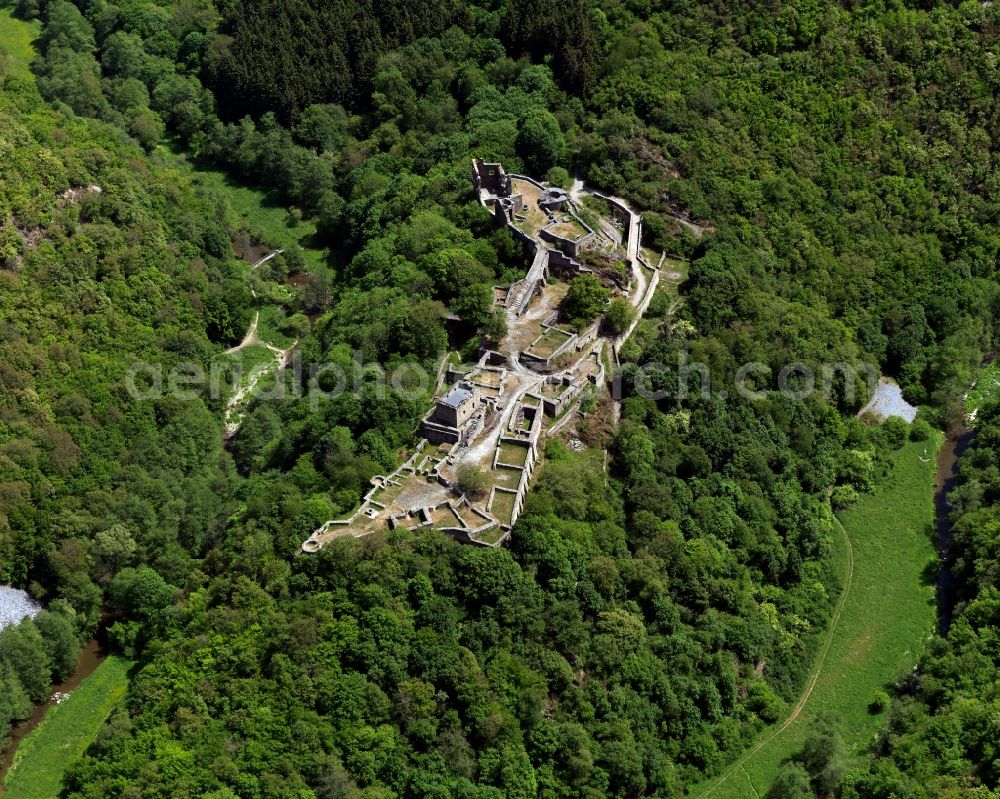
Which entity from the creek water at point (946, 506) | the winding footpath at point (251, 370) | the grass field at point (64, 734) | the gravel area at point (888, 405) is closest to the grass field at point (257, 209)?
the winding footpath at point (251, 370)

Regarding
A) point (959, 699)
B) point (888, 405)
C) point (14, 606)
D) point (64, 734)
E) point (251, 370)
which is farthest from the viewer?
point (251, 370)

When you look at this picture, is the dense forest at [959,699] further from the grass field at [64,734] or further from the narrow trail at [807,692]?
the grass field at [64,734]

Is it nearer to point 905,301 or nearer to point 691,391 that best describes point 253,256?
point 691,391

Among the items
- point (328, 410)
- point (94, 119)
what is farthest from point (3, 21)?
point (328, 410)

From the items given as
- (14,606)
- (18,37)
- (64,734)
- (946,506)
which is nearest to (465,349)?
(14,606)

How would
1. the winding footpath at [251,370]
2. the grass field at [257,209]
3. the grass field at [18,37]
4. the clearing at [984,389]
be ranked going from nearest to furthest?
1. the winding footpath at [251,370]
2. the clearing at [984,389]
3. the grass field at [257,209]
4. the grass field at [18,37]

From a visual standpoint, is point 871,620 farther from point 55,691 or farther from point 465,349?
point 55,691

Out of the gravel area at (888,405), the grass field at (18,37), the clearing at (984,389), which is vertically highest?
the clearing at (984,389)
